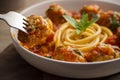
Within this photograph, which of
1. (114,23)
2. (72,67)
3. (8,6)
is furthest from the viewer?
(8,6)

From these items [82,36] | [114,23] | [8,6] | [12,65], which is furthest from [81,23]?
[8,6]

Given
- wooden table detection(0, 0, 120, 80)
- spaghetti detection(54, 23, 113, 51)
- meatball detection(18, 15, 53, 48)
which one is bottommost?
wooden table detection(0, 0, 120, 80)

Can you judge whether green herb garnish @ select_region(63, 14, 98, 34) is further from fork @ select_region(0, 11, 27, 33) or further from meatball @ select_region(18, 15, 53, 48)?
fork @ select_region(0, 11, 27, 33)

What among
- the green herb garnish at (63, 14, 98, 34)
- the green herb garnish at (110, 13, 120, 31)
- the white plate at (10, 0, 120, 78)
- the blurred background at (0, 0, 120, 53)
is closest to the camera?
the white plate at (10, 0, 120, 78)

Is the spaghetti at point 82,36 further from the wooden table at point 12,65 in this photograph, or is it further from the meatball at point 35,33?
the wooden table at point 12,65

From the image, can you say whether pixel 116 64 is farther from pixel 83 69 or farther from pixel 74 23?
pixel 74 23

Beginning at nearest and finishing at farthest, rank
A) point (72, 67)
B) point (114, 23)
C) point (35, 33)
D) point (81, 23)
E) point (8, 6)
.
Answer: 1. point (72, 67)
2. point (35, 33)
3. point (81, 23)
4. point (114, 23)
5. point (8, 6)

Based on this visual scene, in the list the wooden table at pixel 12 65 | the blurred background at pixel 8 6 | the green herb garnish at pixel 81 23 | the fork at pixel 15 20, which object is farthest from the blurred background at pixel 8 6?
the green herb garnish at pixel 81 23

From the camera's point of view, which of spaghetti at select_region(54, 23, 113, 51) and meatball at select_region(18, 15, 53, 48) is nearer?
meatball at select_region(18, 15, 53, 48)

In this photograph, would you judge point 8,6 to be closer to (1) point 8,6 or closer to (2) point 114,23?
(1) point 8,6

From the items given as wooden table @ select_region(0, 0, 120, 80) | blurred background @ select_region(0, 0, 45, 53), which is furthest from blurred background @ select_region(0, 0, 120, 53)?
wooden table @ select_region(0, 0, 120, 80)

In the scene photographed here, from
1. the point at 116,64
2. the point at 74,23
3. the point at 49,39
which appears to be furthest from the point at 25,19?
the point at 116,64
